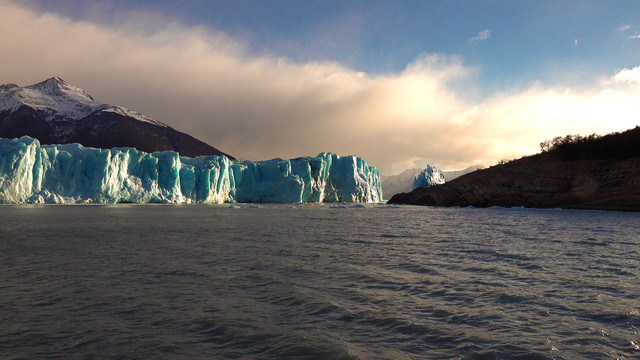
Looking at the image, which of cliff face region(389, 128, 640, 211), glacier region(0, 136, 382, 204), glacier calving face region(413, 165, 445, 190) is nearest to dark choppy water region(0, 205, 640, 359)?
cliff face region(389, 128, 640, 211)

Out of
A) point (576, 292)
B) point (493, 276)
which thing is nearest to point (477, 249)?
point (493, 276)

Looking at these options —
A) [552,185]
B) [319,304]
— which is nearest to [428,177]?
[552,185]

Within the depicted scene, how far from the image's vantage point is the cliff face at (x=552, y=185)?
46.7 m

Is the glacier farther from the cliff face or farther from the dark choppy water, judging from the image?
the dark choppy water

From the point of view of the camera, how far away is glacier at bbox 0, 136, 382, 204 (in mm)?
56344

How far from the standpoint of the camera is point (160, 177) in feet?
238

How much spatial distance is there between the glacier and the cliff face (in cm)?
3622

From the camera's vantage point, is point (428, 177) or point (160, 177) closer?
point (160, 177)

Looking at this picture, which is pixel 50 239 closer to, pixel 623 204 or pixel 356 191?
pixel 623 204

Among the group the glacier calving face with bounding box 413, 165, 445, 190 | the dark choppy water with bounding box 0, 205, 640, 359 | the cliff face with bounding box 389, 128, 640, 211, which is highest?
the glacier calving face with bounding box 413, 165, 445, 190

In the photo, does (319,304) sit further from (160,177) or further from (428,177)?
(428,177)

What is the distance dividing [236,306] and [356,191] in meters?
98.4

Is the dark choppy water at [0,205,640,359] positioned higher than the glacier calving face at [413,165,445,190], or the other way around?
the glacier calving face at [413,165,445,190]

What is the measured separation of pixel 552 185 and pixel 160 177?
6700cm
